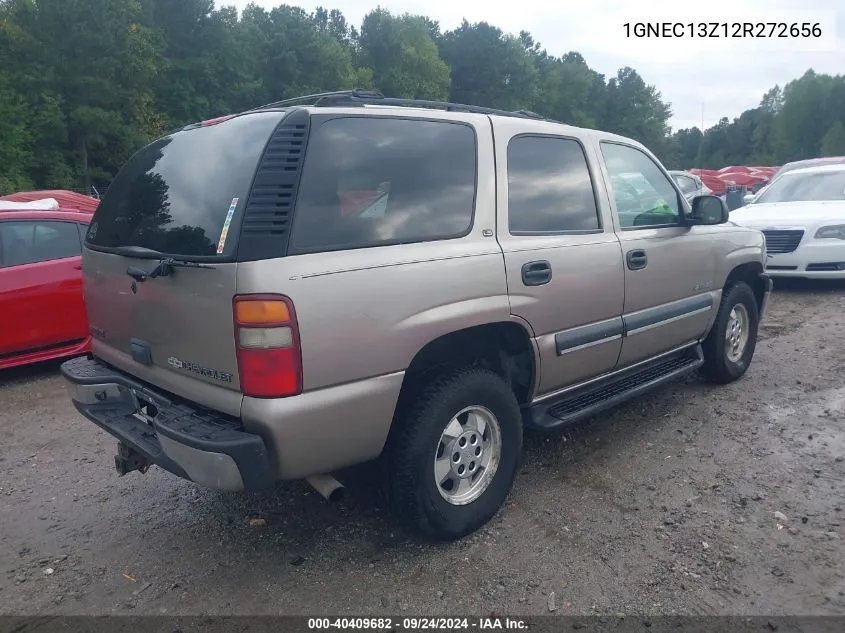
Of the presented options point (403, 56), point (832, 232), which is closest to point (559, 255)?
point (832, 232)

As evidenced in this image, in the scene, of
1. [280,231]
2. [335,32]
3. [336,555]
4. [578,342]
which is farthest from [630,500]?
[335,32]

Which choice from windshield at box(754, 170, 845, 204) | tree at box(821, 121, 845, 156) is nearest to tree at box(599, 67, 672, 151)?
tree at box(821, 121, 845, 156)

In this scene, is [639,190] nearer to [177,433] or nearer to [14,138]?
[177,433]

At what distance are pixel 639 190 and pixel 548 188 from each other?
3.26 feet

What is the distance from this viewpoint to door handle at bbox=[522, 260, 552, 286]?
3.33 meters

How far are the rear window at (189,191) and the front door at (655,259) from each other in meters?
2.25

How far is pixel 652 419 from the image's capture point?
4.71m

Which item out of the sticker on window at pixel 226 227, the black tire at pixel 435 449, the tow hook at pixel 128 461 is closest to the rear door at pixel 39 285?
the tow hook at pixel 128 461

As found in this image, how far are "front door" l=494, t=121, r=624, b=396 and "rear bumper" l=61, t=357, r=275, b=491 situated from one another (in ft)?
4.69

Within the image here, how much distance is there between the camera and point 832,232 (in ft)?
27.9

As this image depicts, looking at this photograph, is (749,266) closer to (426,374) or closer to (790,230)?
(426,374)

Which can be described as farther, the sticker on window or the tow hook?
the tow hook

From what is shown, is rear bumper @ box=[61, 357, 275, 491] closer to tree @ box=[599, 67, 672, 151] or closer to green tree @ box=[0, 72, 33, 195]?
green tree @ box=[0, 72, 33, 195]

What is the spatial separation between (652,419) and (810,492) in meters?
1.22
